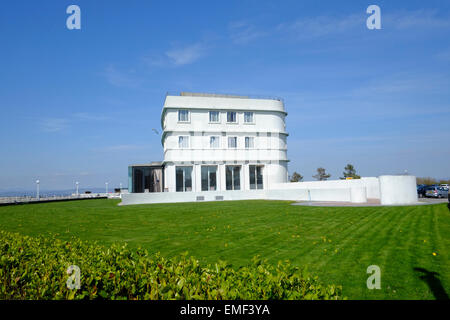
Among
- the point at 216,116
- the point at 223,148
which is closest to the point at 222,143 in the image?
the point at 223,148

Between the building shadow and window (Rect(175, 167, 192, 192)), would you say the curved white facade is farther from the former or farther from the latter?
the building shadow

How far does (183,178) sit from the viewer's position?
136 feet

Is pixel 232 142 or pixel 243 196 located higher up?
pixel 232 142

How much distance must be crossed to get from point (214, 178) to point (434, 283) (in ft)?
122

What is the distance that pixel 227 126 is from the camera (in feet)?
142

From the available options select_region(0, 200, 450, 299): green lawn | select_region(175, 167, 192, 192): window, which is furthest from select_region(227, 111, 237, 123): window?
select_region(0, 200, 450, 299): green lawn

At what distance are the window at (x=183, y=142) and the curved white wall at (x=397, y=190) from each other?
25218 mm

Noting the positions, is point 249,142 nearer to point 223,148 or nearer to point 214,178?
point 223,148

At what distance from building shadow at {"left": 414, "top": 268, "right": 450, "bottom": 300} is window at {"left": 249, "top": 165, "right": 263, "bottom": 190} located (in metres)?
37.4

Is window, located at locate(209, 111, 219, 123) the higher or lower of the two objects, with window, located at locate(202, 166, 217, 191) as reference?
higher

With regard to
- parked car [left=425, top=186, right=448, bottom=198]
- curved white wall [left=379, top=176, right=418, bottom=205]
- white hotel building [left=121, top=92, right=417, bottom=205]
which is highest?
white hotel building [left=121, top=92, right=417, bottom=205]

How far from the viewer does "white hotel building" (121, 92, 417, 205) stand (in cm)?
4112

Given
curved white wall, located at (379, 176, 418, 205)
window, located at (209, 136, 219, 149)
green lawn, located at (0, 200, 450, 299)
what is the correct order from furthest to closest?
1. window, located at (209, 136, 219, 149)
2. curved white wall, located at (379, 176, 418, 205)
3. green lawn, located at (0, 200, 450, 299)
